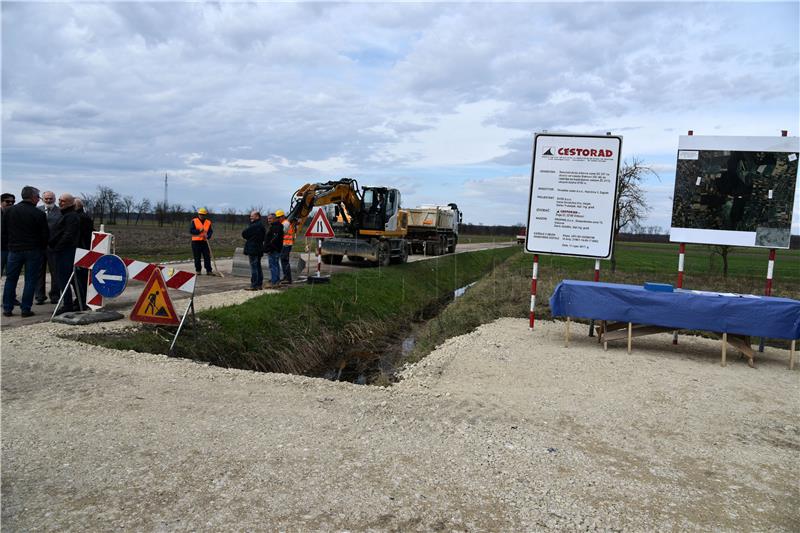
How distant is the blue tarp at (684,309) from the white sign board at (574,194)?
1.70 meters

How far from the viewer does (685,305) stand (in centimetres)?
897

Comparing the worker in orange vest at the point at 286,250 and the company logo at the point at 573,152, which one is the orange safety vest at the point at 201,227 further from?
the company logo at the point at 573,152

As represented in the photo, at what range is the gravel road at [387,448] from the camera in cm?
388

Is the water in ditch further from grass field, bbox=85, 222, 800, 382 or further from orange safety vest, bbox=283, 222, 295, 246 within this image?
orange safety vest, bbox=283, 222, 295, 246

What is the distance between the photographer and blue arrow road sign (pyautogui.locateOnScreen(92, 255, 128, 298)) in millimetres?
9016

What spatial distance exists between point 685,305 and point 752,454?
4005 mm

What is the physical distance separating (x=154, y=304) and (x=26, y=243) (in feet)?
8.36

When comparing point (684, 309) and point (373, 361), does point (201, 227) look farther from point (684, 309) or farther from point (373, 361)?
point (684, 309)

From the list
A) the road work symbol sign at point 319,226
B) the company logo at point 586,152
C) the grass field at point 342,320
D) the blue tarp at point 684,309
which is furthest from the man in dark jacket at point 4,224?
the company logo at point 586,152

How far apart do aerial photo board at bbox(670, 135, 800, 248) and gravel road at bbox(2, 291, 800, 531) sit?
333cm

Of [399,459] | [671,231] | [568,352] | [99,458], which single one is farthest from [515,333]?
[99,458]

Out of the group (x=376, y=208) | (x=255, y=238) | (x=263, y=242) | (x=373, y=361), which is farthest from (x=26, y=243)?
(x=376, y=208)

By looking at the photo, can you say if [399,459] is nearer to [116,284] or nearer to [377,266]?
[116,284]

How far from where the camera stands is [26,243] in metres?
9.24
